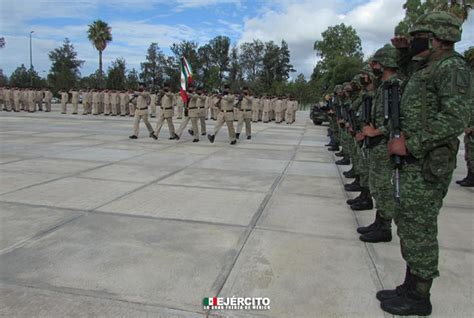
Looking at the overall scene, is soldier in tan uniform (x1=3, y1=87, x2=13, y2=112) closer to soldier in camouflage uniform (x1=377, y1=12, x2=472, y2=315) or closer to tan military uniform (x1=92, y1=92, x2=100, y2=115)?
tan military uniform (x1=92, y1=92, x2=100, y2=115)

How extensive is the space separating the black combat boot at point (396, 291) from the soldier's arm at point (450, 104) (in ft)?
3.26

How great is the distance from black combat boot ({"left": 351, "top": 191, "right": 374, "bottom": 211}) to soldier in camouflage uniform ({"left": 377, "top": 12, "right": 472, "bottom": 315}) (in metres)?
2.48

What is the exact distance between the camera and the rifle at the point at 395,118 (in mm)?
2795

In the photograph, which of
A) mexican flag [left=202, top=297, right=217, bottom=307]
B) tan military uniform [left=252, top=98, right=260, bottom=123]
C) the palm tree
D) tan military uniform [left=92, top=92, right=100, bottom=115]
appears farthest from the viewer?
the palm tree

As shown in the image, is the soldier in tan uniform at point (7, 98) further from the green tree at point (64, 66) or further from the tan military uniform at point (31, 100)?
the green tree at point (64, 66)

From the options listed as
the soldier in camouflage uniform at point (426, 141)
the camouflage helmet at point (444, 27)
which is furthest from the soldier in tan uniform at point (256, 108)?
the camouflage helmet at point (444, 27)

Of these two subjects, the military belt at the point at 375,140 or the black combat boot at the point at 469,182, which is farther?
the black combat boot at the point at 469,182

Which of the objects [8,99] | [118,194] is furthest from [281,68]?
[118,194]

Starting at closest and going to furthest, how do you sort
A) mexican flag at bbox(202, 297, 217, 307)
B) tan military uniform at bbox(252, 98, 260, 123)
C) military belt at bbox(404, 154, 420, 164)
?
military belt at bbox(404, 154, 420, 164) → mexican flag at bbox(202, 297, 217, 307) → tan military uniform at bbox(252, 98, 260, 123)

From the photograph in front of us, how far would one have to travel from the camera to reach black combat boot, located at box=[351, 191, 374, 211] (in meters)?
5.33

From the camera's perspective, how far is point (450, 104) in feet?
8.19

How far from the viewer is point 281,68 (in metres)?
84.6

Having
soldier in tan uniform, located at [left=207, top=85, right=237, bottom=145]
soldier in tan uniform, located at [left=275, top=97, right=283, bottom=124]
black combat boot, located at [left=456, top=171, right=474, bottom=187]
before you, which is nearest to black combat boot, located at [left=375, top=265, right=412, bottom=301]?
black combat boot, located at [left=456, top=171, right=474, bottom=187]

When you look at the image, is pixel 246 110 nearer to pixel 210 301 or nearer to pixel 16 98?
pixel 210 301
